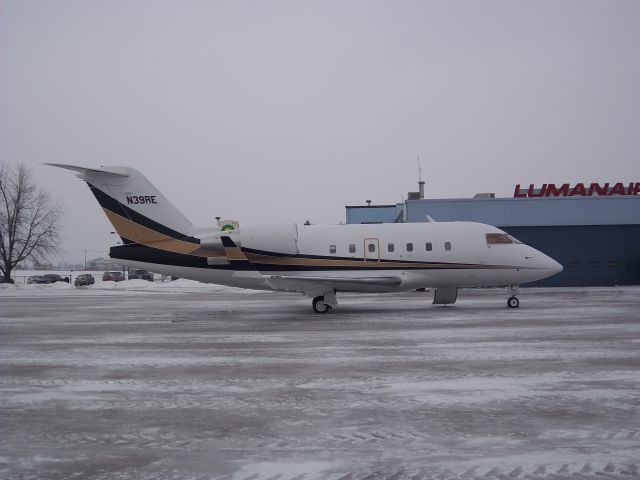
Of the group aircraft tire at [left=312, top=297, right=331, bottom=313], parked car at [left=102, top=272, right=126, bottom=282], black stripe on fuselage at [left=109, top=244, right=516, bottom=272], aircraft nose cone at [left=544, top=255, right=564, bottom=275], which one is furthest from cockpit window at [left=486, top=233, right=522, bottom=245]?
parked car at [left=102, top=272, right=126, bottom=282]

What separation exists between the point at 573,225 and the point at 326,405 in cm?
3678

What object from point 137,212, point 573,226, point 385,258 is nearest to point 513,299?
point 385,258

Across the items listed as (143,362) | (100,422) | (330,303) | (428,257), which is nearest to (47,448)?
(100,422)

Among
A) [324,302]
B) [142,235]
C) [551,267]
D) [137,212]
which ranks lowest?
[324,302]

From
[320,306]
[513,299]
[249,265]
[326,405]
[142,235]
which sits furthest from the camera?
[513,299]

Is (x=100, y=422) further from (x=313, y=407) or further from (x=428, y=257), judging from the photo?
(x=428, y=257)

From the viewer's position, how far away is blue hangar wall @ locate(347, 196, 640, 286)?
128 feet

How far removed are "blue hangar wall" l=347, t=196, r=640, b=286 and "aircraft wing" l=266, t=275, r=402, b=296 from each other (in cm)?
2079

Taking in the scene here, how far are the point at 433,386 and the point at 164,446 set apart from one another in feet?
13.1

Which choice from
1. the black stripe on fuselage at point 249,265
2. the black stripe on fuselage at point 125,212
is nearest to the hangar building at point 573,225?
the black stripe on fuselage at point 249,265

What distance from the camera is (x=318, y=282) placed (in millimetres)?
Result: 20266

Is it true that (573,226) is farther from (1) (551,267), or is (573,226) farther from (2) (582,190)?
(1) (551,267)

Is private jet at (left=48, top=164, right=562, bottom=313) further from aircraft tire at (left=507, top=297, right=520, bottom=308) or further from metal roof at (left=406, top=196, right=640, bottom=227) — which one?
metal roof at (left=406, top=196, right=640, bottom=227)

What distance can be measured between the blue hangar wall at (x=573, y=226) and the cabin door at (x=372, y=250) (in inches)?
793
